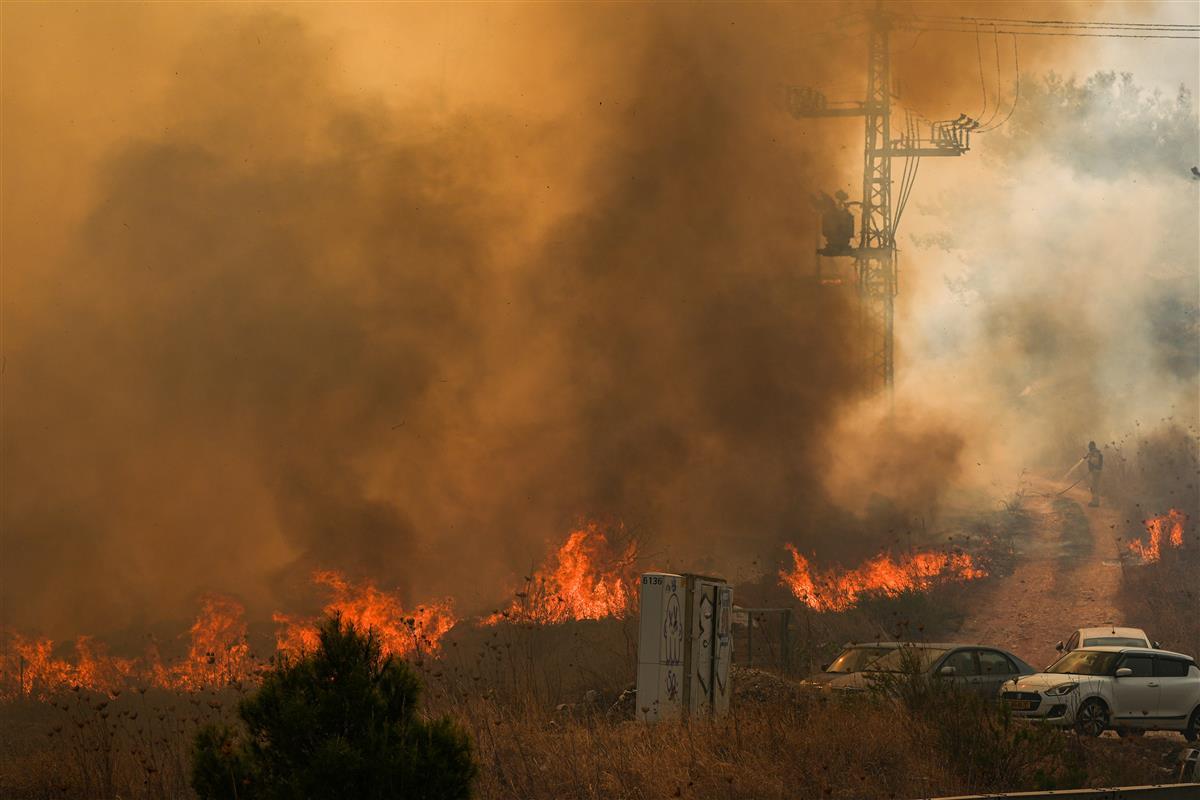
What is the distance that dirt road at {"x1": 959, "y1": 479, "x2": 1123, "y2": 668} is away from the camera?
30562 millimetres

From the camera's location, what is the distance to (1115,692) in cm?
1833

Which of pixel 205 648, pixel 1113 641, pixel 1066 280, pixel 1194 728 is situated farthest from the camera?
pixel 1066 280

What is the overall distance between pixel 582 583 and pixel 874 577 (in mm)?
8196

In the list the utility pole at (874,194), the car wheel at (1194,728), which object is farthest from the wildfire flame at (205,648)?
the utility pole at (874,194)

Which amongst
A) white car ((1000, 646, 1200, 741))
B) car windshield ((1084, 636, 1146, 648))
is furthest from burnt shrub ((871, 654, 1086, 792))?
car windshield ((1084, 636, 1146, 648))

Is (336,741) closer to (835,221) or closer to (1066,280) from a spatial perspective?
(835,221)

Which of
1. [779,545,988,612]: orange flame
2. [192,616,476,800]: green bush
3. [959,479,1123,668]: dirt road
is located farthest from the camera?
[779,545,988,612]: orange flame

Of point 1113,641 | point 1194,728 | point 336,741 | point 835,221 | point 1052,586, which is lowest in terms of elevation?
point 1194,728

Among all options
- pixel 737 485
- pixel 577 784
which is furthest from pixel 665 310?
pixel 577 784

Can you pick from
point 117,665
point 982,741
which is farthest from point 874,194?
point 982,741

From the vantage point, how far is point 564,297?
33938 millimetres

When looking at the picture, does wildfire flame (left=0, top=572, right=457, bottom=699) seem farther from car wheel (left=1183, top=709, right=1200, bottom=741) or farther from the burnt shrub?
car wheel (left=1183, top=709, right=1200, bottom=741)

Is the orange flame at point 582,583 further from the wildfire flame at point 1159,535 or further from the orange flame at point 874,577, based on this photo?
the wildfire flame at point 1159,535

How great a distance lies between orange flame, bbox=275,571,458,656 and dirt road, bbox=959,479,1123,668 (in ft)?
38.6
